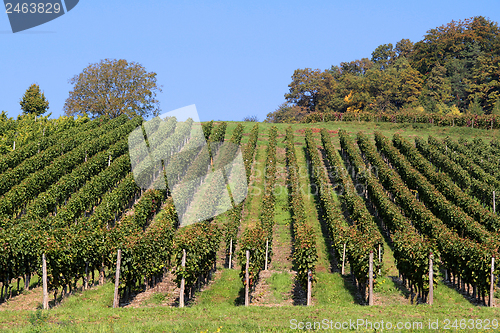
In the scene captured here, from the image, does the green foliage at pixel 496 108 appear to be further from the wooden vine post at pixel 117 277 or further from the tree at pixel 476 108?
the wooden vine post at pixel 117 277

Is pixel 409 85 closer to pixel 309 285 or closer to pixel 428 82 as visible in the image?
pixel 428 82

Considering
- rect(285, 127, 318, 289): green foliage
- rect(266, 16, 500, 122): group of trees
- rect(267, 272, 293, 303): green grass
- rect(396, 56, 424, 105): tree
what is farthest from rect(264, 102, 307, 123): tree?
rect(267, 272, 293, 303): green grass

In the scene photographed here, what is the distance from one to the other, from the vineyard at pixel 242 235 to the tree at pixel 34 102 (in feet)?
124

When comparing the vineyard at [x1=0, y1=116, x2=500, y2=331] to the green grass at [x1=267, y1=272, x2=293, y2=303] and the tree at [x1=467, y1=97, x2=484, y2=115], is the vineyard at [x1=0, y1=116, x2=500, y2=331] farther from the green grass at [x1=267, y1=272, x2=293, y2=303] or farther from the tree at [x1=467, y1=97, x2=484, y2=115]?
the tree at [x1=467, y1=97, x2=484, y2=115]

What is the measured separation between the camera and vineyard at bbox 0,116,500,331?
20.3 meters

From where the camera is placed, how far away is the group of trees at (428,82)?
9838cm

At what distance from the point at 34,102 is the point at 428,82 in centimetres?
7633

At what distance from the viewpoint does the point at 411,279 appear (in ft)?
73.5

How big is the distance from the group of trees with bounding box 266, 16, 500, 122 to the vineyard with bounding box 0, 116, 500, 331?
148 ft

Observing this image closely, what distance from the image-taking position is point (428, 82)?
104750 millimetres

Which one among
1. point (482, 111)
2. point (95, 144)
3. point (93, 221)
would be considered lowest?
point (93, 221)

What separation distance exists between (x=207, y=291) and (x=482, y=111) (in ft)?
280

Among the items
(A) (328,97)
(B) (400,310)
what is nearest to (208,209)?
(B) (400,310)

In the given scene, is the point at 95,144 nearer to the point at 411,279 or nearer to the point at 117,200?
the point at 117,200
